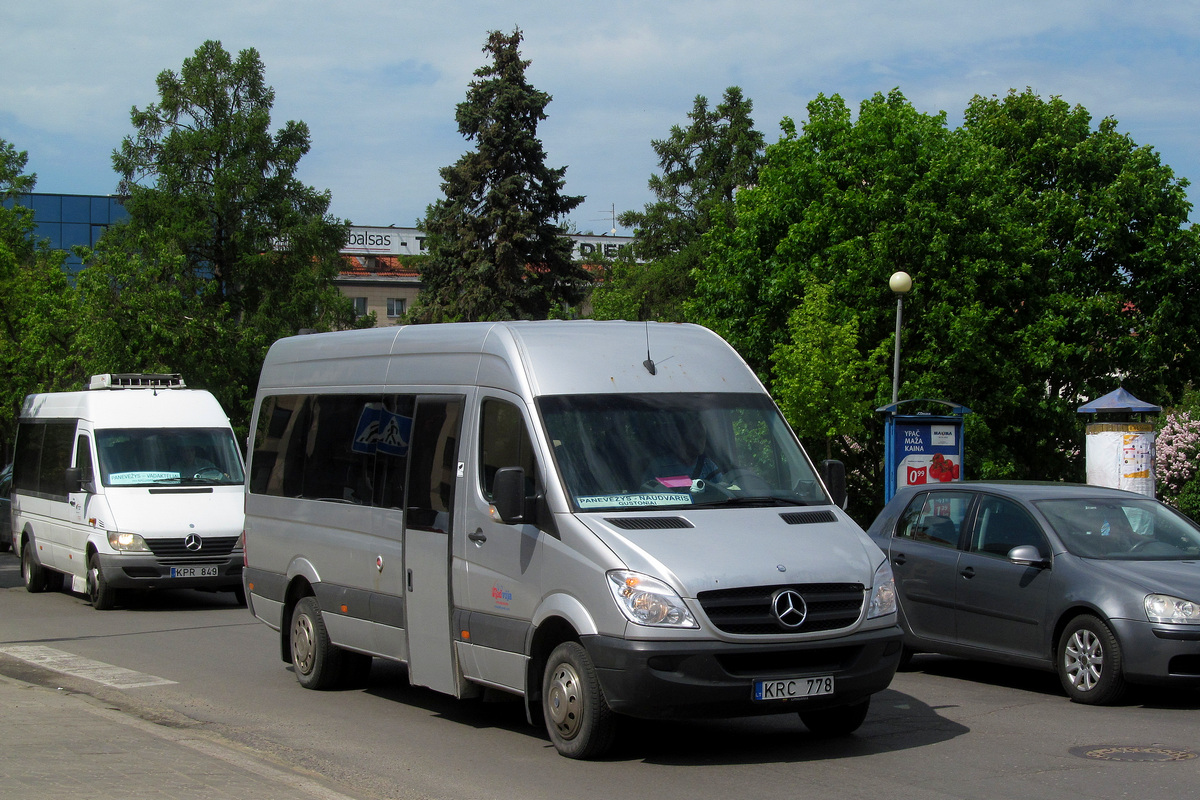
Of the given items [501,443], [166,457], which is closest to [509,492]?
[501,443]

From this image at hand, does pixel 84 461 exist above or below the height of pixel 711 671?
above

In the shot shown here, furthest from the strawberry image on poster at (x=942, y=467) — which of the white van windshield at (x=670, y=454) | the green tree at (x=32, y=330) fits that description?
the green tree at (x=32, y=330)

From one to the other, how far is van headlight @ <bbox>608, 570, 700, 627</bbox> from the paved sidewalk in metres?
1.73

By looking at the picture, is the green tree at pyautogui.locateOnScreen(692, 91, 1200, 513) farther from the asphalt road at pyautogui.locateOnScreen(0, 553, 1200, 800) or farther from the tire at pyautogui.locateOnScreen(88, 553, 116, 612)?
the asphalt road at pyautogui.locateOnScreen(0, 553, 1200, 800)

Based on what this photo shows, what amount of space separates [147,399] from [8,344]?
982 inches

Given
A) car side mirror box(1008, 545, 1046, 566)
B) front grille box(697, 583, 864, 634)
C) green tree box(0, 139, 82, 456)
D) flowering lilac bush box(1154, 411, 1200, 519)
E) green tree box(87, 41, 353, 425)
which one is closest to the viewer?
front grille box(697, 583, 864, 634)

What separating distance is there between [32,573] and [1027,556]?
1475 centimetres

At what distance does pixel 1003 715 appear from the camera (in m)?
8.85

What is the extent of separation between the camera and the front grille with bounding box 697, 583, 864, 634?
6.85 m

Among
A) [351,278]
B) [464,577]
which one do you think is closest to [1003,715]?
[464,577]

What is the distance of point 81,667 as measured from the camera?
37.0ft

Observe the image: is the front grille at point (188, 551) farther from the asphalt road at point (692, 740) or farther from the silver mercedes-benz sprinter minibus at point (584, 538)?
the silver mercedes-benz sprinter minibus at point (584, 538)

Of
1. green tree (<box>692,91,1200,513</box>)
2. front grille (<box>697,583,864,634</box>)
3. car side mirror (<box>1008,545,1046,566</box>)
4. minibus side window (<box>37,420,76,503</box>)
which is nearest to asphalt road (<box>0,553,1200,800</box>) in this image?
front grille (<box>697,583,864,634</box>)

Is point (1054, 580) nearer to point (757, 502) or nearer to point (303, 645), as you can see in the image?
point (757, 502)
